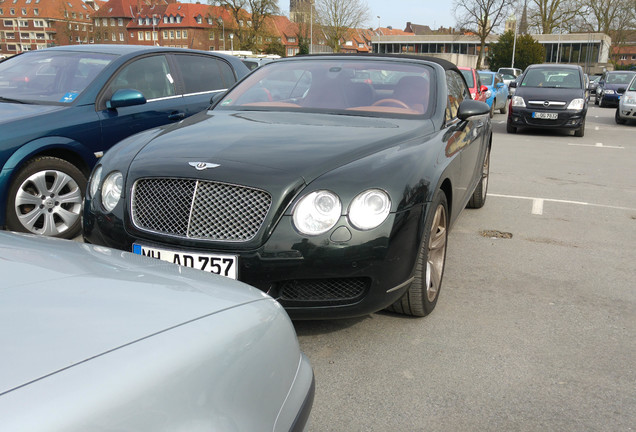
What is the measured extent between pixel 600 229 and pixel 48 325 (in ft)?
18.4

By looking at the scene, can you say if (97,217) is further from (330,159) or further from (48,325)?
Answer: (48,325)

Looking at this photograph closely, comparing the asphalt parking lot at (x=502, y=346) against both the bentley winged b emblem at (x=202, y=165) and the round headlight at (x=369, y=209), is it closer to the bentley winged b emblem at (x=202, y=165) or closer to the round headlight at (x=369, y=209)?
the round headlight at (x=369, y=209)

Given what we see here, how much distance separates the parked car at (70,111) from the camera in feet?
14.7

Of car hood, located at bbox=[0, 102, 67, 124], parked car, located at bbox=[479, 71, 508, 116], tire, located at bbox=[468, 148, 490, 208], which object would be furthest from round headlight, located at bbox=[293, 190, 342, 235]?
parked car, located at bbox=[479, 71, 508, 116]

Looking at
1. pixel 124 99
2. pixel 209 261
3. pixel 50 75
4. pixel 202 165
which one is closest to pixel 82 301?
pixel 209 261

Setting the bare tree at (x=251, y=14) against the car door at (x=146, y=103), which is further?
the bare tree at (x=251, y=14)

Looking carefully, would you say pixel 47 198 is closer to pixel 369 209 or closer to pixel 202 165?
pixel 202 165

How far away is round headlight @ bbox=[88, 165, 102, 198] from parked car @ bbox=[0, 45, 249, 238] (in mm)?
1366

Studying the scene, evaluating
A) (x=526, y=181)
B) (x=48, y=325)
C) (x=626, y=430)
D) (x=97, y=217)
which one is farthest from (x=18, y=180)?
(x=526, y=181)

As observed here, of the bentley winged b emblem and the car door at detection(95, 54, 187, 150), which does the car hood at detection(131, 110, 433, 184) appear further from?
the car door at detection(95, 54, 187, 150)

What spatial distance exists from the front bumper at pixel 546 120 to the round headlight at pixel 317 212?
1272cm

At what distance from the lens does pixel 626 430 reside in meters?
2.42

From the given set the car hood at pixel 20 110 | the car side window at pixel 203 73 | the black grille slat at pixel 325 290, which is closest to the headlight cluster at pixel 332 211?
the black grille slat at pixel 325 290

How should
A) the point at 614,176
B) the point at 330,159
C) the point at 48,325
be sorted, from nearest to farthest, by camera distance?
the point at 48,325 < the point at 330,159 < the point at 614,176
